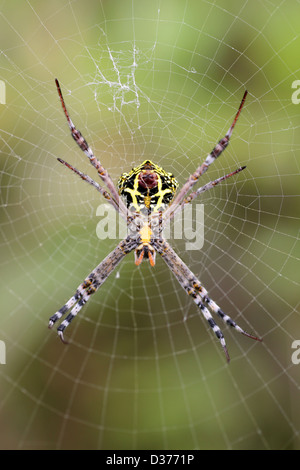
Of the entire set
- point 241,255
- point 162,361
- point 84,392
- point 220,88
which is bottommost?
point 84,392

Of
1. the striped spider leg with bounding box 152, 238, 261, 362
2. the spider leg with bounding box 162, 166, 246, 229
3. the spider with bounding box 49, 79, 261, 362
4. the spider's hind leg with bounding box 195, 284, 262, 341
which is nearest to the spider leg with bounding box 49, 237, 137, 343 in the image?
the spider with bounding box 49, 79, 261, 362

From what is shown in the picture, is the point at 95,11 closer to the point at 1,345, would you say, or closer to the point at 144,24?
the point at 144,24

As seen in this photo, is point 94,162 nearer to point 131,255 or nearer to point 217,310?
point 131,255

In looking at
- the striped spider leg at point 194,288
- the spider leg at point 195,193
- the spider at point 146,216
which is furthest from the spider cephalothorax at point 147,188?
the striped spider leg at point 194,288

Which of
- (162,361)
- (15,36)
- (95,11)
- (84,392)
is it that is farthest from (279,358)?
(15,36)

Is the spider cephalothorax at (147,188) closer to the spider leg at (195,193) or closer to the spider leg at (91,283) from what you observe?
the spider leg at (195,193)

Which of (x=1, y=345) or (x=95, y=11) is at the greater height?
(x=95, y=11)

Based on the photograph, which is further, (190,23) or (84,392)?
(84,392)
